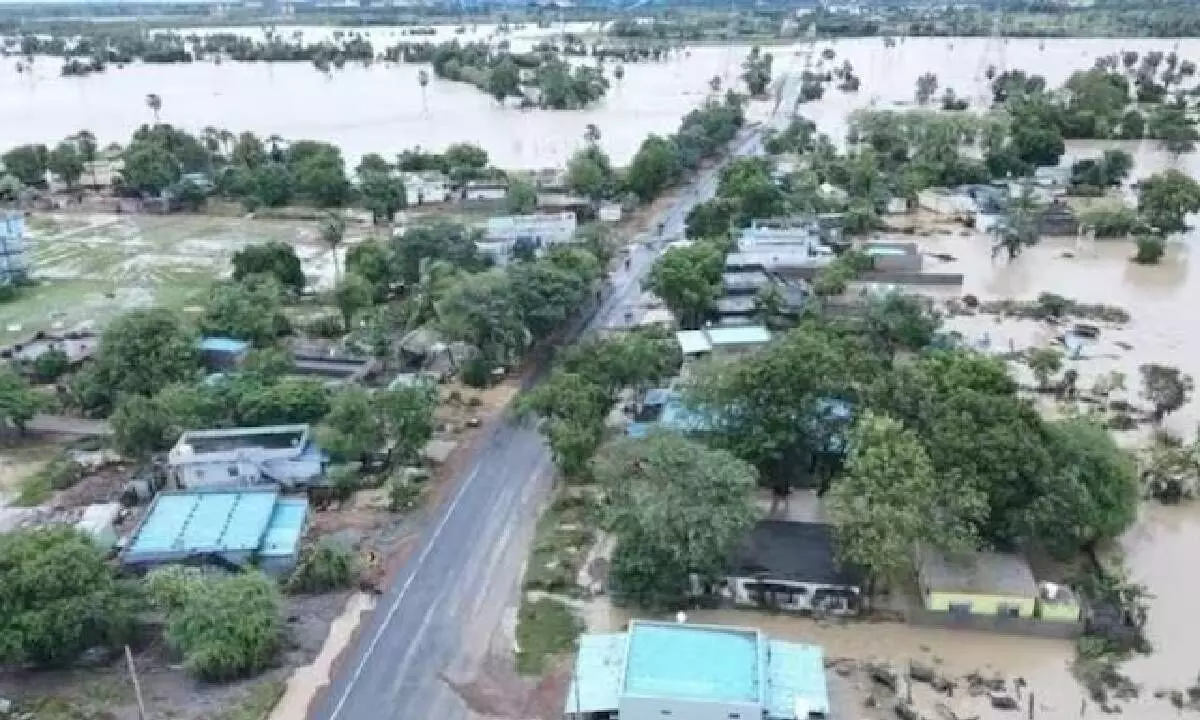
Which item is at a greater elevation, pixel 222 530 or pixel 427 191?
pixel 427 191

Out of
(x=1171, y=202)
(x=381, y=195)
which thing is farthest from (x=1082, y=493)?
(x=381, y=195)

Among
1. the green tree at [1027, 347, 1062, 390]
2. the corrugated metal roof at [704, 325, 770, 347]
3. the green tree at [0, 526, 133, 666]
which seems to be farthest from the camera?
the corrugated metal roof at [704, 325, 770, 347]

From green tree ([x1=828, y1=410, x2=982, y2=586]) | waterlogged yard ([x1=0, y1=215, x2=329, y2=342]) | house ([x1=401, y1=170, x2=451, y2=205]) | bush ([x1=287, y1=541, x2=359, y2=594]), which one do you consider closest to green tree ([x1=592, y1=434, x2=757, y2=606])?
green tree ([x1=828, y1=410, x2=982, y2=586])

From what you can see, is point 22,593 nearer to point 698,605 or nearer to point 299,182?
point 698,605

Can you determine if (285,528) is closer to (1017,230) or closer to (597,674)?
(597,674)

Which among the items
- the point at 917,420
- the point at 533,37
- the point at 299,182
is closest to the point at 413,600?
the point at 917,420

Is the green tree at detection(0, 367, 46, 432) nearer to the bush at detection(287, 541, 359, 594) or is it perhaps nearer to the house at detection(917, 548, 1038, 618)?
the bush at detection(287, 541, 359, 594)

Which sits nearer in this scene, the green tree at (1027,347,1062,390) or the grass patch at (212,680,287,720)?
the grass patch at (212,680,287,720)
